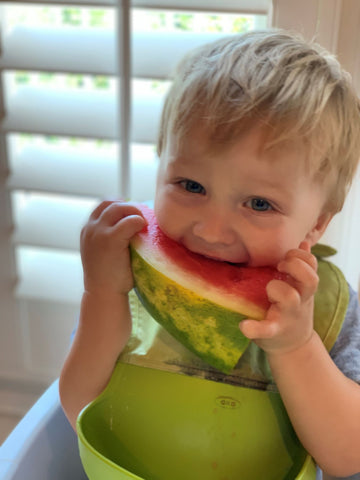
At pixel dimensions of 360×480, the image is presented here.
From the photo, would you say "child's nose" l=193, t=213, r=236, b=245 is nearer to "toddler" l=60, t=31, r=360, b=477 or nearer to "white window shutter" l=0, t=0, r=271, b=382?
"toddler" l=60, t=31, r=360, b=477

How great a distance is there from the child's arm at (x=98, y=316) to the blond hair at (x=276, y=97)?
0.47 feet

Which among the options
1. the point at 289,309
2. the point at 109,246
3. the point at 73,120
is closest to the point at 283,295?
the point at 289,309

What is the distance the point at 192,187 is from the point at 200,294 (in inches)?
5.5

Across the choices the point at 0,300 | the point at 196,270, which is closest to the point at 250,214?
the point at 196,270

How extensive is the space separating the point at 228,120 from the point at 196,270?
0.17m

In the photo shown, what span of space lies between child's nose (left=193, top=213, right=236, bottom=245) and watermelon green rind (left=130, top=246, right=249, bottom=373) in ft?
0.22

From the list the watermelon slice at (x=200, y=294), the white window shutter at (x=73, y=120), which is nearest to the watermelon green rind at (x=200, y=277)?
the watermelon slice at (x=200, y=294)

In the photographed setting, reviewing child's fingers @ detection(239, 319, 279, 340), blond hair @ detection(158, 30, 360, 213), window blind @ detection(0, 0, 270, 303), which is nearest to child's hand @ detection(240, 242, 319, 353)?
child's fingers @ detection(239, 319, 279, 340)

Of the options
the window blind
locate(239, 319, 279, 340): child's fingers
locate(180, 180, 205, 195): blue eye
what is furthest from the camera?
the window blind

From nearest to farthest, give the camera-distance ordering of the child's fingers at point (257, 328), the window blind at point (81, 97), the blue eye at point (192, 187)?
the child's fingers at point (257, 328) → the blue eye at point (192, 187) → the window blind at point (81, 97)

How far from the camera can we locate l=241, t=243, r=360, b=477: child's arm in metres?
0.61

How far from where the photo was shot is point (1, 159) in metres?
1.10

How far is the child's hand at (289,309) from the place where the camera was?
21.8 inches

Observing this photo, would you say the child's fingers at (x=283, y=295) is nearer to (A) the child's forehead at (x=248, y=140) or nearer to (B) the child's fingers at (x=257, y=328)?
(B) the child's fingers at (x=257, y=328)
